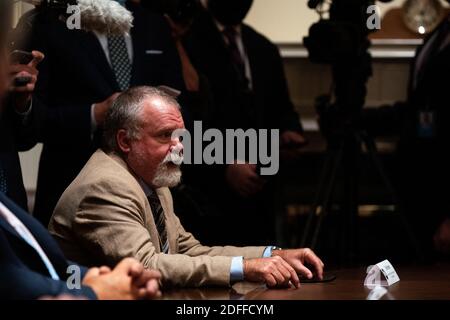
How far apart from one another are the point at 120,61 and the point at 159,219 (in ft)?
2.13

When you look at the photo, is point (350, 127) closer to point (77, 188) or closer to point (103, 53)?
point (103, 53)

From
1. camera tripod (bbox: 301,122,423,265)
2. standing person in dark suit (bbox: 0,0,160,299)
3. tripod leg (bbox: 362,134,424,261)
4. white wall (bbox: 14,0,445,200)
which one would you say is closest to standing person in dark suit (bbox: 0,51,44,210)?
standing person in dark suit (bbox: 0,0,160,299)

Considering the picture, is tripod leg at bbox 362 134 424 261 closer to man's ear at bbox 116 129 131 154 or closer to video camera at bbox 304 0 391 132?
video camera at bbox 304 0 391 132

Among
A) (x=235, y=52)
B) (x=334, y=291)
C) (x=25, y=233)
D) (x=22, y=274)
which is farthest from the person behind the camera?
(x=235, y=52)

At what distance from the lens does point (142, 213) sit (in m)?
2.62

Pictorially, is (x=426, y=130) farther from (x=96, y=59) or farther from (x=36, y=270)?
(x=36, y=270)

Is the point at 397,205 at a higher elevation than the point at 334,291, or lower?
lower

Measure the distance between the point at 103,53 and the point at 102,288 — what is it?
1.34 m

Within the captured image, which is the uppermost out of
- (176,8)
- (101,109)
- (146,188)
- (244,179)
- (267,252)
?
(176,8)

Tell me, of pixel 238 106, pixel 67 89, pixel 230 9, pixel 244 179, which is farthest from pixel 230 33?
pixel 67 89

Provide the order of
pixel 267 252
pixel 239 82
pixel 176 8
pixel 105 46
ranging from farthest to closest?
pixel 239 82 → pixel 176 8 → pixel 105 46 → pixel 267 252

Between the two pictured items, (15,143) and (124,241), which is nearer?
(124,241)

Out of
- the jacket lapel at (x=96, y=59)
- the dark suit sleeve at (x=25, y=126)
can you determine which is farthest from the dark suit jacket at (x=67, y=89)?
the dark suit sleeve at (x=25, y=126)

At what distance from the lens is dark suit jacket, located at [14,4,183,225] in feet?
10.1
